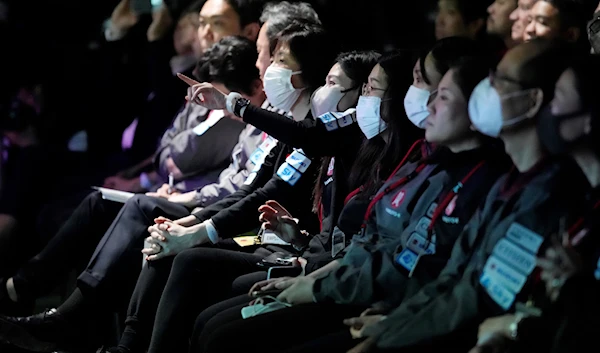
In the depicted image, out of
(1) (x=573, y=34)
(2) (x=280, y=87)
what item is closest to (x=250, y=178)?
(2) (x=280, y=87)

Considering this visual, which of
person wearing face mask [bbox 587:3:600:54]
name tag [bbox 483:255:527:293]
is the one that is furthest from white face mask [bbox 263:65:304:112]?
name tag [bbox 483:255:527:293]

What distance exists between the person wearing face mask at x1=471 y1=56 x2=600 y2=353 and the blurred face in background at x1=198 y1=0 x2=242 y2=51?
270 cm

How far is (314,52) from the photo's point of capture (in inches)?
154

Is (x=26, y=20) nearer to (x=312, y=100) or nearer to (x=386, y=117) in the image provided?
(x=312, y=100)

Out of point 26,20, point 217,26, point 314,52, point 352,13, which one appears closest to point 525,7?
point 314,52

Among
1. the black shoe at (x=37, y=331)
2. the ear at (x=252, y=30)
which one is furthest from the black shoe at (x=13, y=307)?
the ear at (x=252, y=30)

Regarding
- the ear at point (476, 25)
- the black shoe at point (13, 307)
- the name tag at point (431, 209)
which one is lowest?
→ the black shoe at point (13, 307)

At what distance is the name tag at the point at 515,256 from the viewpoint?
7.74 ft

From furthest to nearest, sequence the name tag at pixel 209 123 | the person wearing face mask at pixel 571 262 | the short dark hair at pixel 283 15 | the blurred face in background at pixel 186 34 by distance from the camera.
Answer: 1. the blurred face in background at pixel 186 34
2. the name tag at pixel 209 123
3. the short dark hair at pixel 283 15
4. the person wearing face mask at pixel 571 262

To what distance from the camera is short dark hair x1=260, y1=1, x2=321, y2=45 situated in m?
4.24

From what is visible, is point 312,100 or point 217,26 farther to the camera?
point 217,26

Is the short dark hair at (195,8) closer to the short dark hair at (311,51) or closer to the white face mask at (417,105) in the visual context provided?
the short dark hair at (311,51)

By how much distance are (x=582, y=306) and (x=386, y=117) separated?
47.4 inches

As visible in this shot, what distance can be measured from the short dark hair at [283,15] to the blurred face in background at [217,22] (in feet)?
0.82
